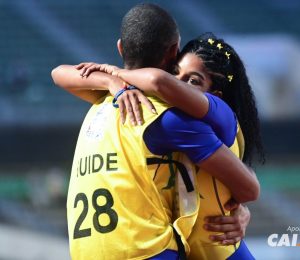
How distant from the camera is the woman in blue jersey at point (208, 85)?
2049 millimetres

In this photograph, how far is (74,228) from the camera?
2.18m

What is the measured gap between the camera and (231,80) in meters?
2.34

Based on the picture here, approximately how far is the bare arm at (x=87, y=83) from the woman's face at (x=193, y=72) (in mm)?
173

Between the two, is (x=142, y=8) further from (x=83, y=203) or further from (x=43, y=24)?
(x=43, y=24)

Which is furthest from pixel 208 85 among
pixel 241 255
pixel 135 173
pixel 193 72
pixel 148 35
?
pixel 241 255

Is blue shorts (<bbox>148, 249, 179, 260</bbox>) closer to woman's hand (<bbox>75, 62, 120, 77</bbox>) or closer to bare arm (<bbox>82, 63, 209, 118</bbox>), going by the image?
bare arm (<bbox>82, 63, 209, 118</bbox>)

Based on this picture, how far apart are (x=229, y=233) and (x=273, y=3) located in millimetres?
11241

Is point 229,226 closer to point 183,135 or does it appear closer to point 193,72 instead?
point 183,135

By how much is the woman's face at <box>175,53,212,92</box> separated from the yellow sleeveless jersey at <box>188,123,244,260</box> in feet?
0.63

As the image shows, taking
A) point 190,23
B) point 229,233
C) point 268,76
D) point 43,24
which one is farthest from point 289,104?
point 229,233

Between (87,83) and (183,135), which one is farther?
(87,83)

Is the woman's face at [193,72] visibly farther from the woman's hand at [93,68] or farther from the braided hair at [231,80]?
the woman's hand at [93,68]

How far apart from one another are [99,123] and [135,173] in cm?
20

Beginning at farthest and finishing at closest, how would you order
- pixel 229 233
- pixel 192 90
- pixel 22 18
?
pixel 22 18, pixel 229 233, pixel 192 90
